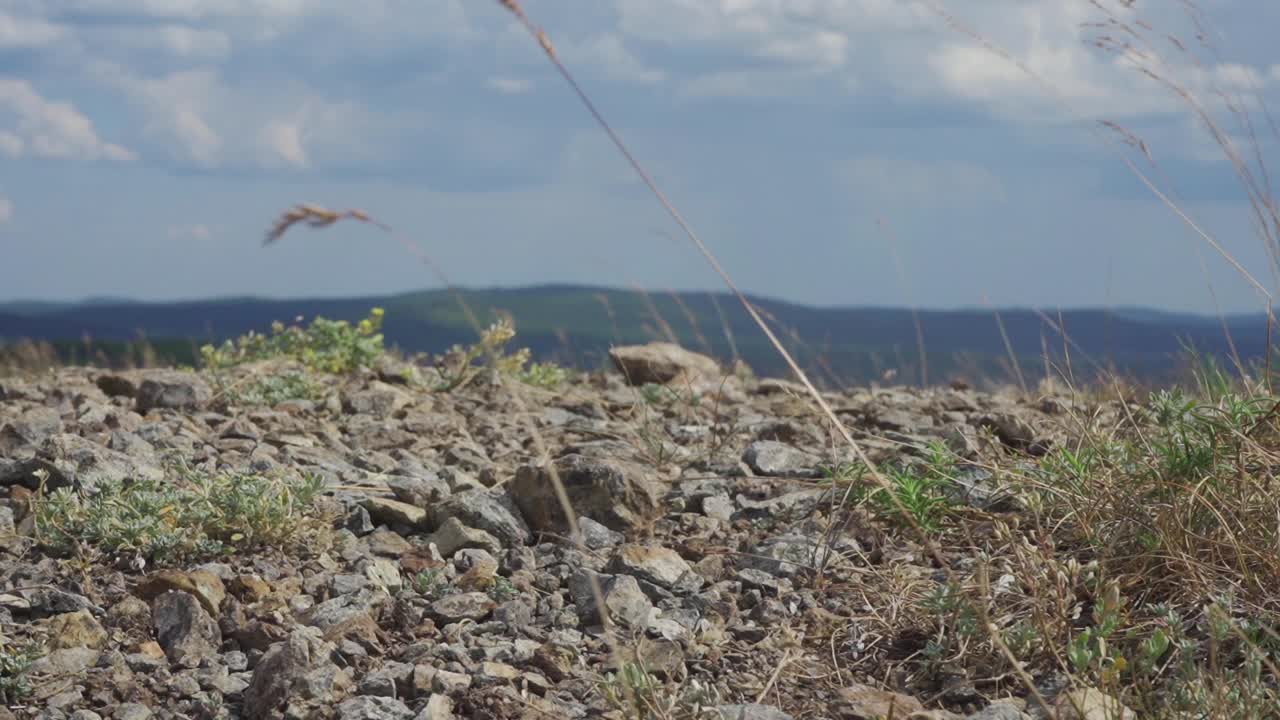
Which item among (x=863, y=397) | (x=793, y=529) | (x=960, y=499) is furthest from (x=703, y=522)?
(x=863, y=397)

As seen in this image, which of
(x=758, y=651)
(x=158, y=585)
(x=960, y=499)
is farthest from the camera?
(x=960, y=499)

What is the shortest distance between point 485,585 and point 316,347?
4.42 meters

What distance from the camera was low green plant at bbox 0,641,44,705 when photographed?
10.7ft

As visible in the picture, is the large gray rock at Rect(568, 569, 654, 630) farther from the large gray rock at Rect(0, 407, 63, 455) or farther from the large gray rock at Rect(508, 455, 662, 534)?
the large gray rock at Rect(0, 407, 63, 455)

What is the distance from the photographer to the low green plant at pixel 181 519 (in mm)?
3977

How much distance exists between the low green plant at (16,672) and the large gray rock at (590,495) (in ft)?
5.25

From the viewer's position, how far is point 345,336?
25.5 ft

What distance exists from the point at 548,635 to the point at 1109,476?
5.87 ft

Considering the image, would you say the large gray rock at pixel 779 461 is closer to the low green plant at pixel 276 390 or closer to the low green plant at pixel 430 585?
the low green plant at pixel 430 585

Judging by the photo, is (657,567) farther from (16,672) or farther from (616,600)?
(16,672)

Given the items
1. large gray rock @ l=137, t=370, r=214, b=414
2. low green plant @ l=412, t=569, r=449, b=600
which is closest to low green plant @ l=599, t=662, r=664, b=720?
low green plant @ l=412, t=569, r=449, b=600

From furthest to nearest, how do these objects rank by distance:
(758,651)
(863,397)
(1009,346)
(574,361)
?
(574,361), (863,397), (1009,346), (758,651)

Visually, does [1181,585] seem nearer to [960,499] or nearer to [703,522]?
[960,499]

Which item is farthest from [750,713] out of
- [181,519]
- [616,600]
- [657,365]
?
[657,365]
